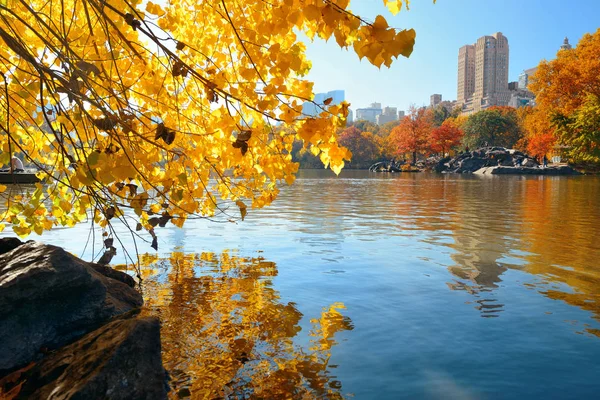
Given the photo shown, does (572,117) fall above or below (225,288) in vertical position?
above

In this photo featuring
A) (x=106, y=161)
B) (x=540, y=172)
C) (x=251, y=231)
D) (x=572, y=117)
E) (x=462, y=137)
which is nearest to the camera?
(x=106, y=161)

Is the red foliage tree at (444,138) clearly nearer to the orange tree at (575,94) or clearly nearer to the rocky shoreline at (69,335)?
the orange tree at (575,94)

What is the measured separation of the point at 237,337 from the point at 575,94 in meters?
46.1

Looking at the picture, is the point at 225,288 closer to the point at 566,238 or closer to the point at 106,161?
the point at 106,161

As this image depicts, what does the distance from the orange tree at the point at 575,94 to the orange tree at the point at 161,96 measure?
127 feet

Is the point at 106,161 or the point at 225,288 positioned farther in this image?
the point at 225,288

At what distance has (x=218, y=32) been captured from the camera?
475cm

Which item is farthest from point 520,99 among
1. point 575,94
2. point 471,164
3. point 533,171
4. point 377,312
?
point 377,312

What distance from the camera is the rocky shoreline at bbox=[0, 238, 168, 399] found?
2.95 metres

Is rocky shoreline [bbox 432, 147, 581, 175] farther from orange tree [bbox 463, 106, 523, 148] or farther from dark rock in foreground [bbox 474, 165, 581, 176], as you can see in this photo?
orange tree [bbox 463, 106, 523, 148]

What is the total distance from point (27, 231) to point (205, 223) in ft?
25.6

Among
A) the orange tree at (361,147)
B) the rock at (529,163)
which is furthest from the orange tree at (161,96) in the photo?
the orange tree at (361,147)

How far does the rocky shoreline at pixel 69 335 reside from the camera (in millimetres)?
2953

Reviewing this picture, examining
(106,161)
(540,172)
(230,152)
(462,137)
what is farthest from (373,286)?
(462,137)
